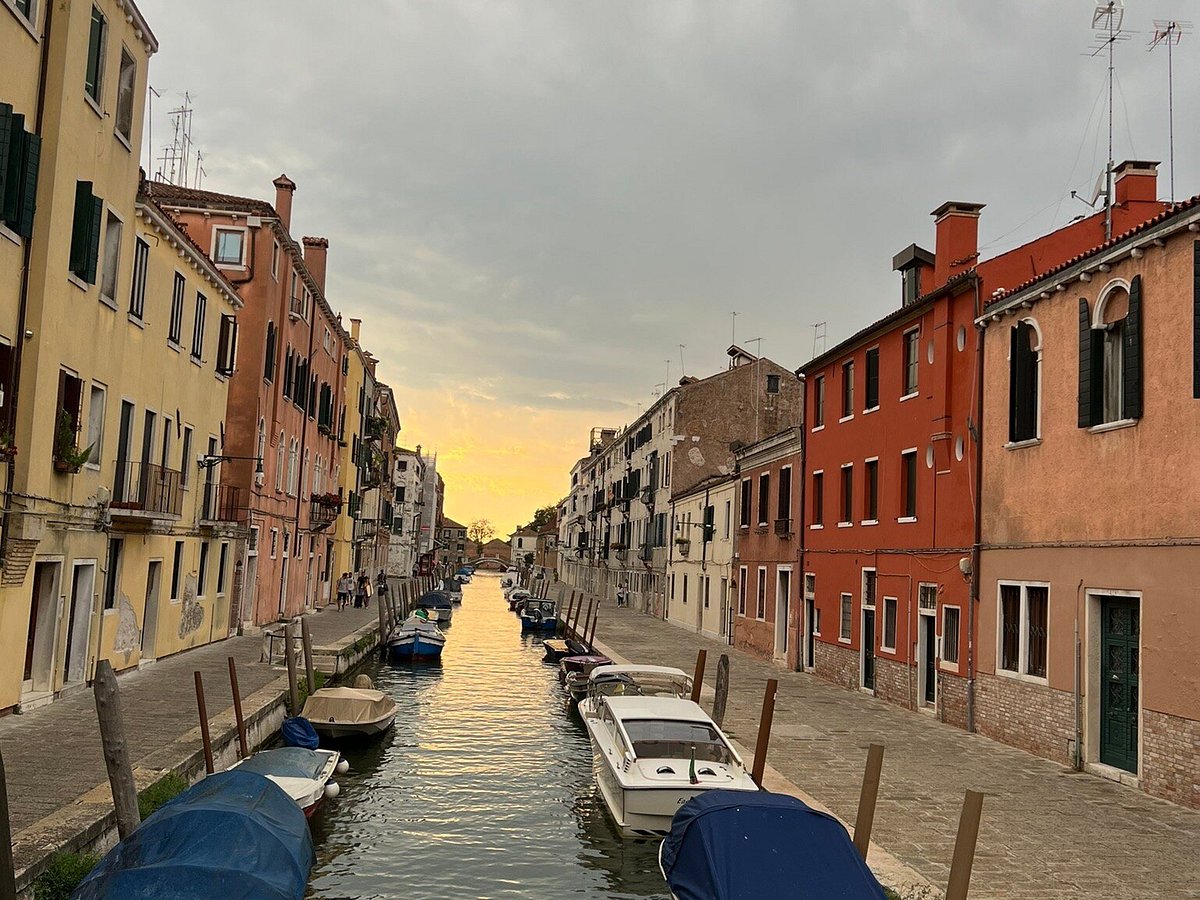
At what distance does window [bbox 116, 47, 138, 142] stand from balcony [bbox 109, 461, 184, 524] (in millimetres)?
6100

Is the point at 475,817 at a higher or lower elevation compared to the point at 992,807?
lower

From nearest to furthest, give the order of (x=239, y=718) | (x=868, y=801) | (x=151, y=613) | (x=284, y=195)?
(x=868, y=801) → (x=239, y=718) → (x=151, y=613) → (x=284, y=195)

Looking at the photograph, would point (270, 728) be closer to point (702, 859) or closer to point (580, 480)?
point (702, 859)

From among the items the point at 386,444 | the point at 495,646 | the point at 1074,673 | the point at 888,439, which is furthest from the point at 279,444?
the point at 386,444

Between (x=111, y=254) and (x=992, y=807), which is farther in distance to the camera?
(x=111, y=254)

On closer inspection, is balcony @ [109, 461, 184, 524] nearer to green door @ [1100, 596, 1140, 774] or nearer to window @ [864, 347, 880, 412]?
window @ [864, 347, 880, 412]

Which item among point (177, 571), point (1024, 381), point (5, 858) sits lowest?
point (5, 858)

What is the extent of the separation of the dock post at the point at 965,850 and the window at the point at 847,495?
56.7ft

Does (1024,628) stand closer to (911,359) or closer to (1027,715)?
(1027,715)

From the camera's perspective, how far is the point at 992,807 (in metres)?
12.9

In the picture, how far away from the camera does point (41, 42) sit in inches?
590

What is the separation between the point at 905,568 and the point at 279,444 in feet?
67.9

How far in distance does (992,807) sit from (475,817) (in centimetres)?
719

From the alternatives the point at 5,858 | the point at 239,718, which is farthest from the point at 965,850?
the point at 239,718
